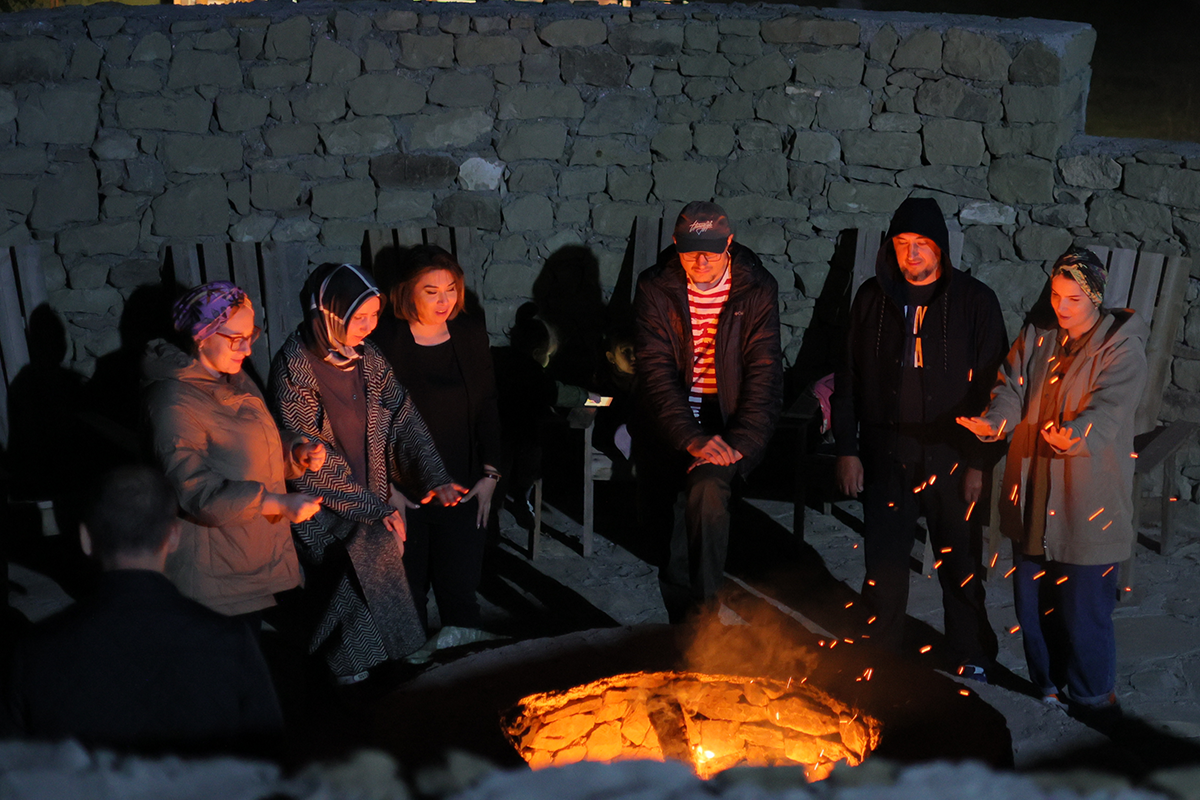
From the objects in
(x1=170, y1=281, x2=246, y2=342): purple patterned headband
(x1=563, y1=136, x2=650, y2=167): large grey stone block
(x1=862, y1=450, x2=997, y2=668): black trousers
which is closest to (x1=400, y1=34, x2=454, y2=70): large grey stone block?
(x1=563, y1=136, x2=650, y2=167): large grey stone block

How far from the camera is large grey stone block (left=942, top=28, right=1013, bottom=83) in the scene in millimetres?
5395

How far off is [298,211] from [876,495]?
11.3ft

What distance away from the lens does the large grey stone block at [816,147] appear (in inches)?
223

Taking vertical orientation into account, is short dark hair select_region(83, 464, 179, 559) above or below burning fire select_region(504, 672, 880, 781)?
above

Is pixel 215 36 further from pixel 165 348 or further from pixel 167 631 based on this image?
pixel 167 631

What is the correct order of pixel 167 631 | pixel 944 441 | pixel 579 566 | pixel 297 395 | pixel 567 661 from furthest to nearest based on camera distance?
pixel 579 566 → pixel 944 441 → pixel 297 395 → pixel 567 661 → pixel 167 631

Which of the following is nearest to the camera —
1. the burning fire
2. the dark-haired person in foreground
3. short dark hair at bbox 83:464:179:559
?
the dark-haired person in foreground

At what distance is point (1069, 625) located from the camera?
144 inches

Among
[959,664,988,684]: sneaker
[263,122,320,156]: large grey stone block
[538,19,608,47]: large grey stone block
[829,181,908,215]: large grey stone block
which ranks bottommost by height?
[959,664,988,684]: sneaker

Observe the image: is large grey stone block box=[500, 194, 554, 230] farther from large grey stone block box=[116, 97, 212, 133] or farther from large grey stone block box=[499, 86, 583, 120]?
large grey stone block box=[116, 97, 212, 133]

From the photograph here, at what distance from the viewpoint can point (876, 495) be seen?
13.3ft

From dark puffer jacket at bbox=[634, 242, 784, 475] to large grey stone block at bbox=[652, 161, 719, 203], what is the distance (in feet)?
5.89

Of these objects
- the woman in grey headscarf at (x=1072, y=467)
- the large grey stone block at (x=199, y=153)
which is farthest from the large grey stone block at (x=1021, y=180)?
the large grey stone block at (x=199, y=153)

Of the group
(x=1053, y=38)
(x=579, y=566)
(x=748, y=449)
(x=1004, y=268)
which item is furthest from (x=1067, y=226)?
(x=579, y=566)
